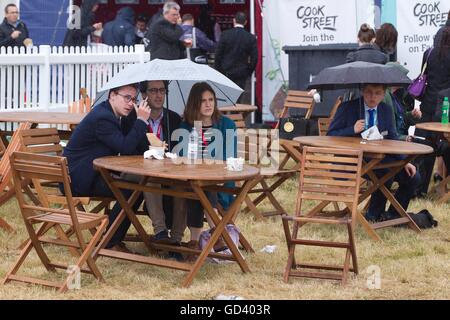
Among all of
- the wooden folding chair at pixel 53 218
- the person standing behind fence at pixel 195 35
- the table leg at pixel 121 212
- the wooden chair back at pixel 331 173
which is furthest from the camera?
the person standing behind fence at pixel 195 35

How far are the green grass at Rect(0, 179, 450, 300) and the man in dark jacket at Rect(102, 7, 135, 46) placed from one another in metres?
8.65

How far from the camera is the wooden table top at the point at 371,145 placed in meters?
8.34

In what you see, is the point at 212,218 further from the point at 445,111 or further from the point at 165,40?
the point at 165,40

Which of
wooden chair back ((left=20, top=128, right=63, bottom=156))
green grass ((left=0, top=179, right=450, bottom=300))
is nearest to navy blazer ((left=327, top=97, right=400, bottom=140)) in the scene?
green grass ((left=0, top=179, right=450, bottom=300))

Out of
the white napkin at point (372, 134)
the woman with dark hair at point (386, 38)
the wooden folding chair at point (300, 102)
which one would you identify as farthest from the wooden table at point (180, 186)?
the wooden folding chair at point (300, 102)

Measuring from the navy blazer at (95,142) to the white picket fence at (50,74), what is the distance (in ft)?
14.5

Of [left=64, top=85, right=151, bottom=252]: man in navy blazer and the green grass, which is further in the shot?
[left=64, top=85, right=151, bottom=252]: man in navy blazer

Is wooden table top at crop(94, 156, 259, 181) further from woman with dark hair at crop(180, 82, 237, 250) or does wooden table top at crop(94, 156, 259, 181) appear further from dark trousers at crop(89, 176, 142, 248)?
woman with dark hair at crop(180, 82, 237, 250)

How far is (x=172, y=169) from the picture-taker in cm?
694

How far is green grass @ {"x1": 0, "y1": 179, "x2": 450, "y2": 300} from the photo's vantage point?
6.78 m

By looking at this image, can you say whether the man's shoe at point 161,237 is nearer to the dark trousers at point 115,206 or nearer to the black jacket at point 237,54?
the dark trousers at point 115,206

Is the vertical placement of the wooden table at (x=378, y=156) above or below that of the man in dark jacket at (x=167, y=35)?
below

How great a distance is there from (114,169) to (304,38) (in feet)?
27.8

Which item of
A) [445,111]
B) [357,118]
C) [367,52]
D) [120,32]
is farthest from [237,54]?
[357,118]
